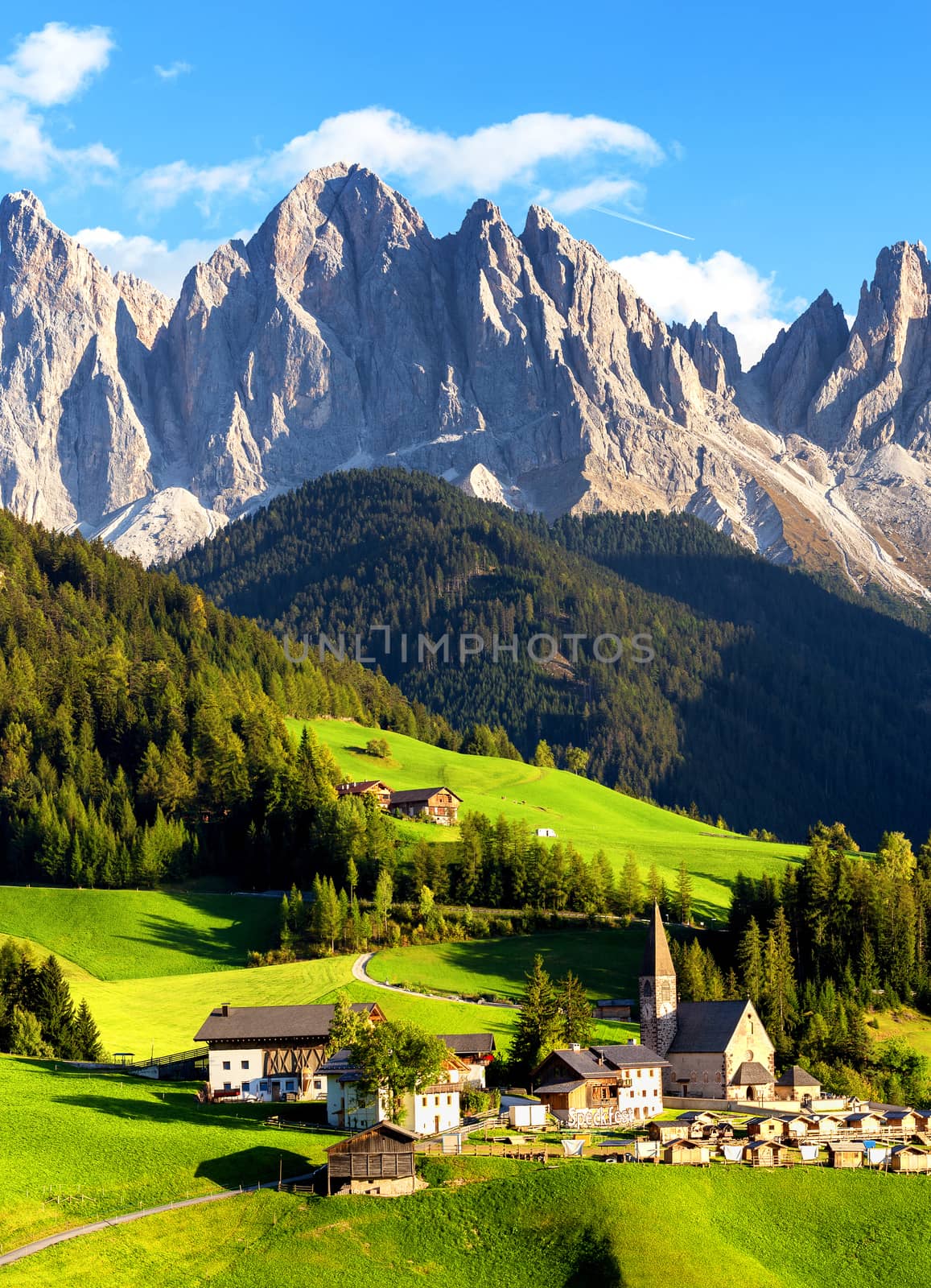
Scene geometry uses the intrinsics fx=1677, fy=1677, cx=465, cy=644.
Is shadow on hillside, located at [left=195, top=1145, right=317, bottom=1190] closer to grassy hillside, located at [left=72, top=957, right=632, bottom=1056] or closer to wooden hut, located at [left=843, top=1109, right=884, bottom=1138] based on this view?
wooden hut, located at [left=843, top=1109, right=884, bottom=1138]

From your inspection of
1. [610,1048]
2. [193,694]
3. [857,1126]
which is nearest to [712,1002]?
[610,1048]

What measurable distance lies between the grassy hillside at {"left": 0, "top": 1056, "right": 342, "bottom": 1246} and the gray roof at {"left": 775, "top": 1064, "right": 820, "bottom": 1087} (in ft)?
96.3

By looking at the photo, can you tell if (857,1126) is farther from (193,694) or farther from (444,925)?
(193,694)

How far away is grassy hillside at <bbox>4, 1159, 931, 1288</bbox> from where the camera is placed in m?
57.0

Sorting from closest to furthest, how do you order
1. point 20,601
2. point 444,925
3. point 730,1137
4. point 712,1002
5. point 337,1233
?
point 337,1233
point 730,1137
point 712,1002
point 444,925
point 20,601

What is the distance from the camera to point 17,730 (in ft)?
538

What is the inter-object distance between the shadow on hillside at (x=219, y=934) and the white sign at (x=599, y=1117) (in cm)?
4491

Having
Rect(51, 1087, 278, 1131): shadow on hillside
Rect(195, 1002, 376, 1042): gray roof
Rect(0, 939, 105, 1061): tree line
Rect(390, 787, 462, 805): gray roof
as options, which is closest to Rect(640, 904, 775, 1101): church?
Rect(195, 1002, 376, 1042): gray roof

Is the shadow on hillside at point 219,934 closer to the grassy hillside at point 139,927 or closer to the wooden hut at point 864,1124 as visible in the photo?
the grassy hillside at point 139,927

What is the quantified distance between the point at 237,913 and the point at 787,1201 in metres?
75.8

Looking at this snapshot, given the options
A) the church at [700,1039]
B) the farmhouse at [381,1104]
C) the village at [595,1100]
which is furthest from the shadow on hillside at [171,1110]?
the church at [700,1039]

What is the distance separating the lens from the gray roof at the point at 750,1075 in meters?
92.2

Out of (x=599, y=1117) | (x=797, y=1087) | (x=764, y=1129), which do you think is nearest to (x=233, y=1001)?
(x=599, y=1117)

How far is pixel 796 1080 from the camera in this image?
91.4 metres
